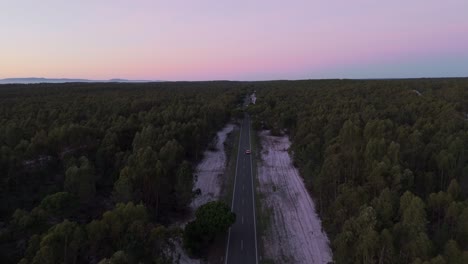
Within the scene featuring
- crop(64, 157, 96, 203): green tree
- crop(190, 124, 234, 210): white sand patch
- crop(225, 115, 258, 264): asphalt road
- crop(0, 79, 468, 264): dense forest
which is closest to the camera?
crop(0, 79, 468, 264): dense forest

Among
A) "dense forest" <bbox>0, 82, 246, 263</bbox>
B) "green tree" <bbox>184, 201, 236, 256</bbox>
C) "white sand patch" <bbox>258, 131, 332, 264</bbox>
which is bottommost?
"white sand patch" <bbox>258, 131, 332, 264</bbox>

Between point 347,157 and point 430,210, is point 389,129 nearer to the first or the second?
point 347,157

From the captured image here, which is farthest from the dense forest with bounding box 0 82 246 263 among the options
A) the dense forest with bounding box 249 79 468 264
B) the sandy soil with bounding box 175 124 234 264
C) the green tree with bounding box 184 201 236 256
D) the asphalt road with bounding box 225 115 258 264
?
the dense forest with bounding box 249 79 468 264

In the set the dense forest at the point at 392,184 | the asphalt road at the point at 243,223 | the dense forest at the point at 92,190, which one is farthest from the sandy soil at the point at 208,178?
the dense forest at the point at 392,184

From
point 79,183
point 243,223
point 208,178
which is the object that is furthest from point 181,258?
point 208,178

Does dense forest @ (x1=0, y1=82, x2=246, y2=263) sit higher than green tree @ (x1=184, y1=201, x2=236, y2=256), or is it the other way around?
dense forest @ (x1=0, y1=82, x2=246, y2=263)

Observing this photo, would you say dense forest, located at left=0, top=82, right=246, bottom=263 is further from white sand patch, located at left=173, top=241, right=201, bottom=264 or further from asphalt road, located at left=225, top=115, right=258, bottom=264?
asphalt road, located at left=225, top=115, right=258, bottom=264

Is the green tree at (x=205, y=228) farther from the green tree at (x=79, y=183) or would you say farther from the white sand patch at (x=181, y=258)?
the green tree at (x=79, y=183)
